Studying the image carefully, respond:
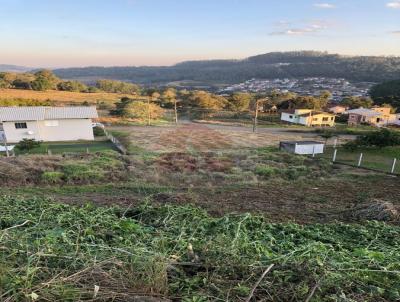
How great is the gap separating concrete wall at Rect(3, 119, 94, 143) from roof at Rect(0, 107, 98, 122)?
433 mm

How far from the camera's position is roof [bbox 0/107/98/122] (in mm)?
25172

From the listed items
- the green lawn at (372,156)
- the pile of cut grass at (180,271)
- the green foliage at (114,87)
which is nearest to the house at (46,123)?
the green lawn at (372,156)

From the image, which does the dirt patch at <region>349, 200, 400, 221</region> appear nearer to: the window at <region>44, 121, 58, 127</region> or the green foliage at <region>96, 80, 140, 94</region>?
the window at <region>44, 121, 58, 127</region>

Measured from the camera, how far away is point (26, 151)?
2116 centimetres

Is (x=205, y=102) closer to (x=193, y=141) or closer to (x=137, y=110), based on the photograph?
(x=137, y=110)

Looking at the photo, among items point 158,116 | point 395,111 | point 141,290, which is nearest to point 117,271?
point 141,290

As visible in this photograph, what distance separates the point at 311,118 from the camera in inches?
1905

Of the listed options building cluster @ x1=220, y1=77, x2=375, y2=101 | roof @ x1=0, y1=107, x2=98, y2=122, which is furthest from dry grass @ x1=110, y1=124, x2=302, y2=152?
building cluster @ x1=220, y1=77, x2=375, y2=101

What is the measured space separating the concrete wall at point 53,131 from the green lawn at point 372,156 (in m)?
19.7

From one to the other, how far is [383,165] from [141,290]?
2046 cm

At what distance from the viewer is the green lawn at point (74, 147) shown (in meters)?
22.0

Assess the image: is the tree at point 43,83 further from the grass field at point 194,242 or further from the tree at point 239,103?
the grass field at point 194,242

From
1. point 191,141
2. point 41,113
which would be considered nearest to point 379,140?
point 191,141

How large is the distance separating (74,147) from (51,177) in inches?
482
